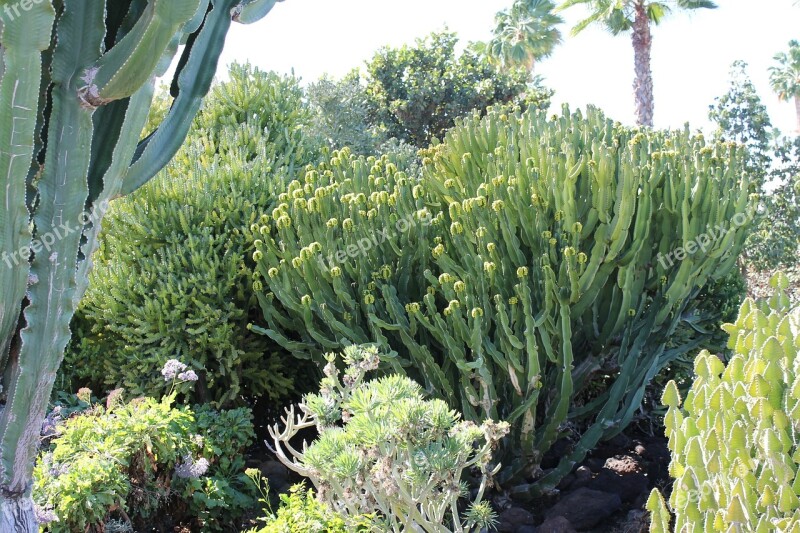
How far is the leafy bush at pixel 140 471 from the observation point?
13.9ft

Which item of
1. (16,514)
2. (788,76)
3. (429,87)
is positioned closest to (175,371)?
(16,514)

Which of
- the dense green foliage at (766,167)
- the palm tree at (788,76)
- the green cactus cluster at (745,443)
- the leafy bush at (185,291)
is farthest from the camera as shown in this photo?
the palm tree at (788,76)

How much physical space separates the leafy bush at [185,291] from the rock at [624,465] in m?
2.35

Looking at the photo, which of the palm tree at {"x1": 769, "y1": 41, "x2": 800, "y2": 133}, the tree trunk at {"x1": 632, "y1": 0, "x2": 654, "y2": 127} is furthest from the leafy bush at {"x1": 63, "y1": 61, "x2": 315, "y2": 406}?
the palm tree at {"x1": 769, "y1": 41, "x2": 800, "y2": 133}

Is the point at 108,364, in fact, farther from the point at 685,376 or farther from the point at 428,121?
the point at 428,121

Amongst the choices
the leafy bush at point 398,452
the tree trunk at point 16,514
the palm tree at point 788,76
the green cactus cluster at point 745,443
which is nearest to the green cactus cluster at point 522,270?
the leafy bush at point 398,452

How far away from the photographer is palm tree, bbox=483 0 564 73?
2352 cm

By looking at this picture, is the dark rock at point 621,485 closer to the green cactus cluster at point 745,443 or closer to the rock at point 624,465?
the rock at point 624,465

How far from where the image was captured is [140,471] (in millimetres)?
4688

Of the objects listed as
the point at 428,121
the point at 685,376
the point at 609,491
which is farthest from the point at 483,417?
the point at 428,121

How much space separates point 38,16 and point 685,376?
18.6 ft

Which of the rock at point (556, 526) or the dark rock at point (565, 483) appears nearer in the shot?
the rock at point (556, 526)

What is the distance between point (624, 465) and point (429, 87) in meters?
10.7

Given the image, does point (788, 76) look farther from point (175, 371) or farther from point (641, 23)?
point (175, 371)
